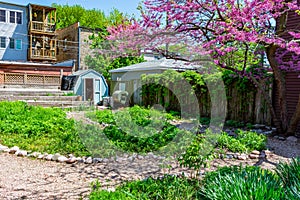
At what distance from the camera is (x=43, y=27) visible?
21.0 m

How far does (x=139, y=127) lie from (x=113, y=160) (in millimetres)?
2158

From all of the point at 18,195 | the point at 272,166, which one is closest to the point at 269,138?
the point at 272,166

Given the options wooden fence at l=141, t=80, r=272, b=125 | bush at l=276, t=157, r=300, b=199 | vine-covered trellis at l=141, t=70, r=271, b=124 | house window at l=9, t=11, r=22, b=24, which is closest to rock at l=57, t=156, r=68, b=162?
bush at l=276, t=157, r=300, b=199

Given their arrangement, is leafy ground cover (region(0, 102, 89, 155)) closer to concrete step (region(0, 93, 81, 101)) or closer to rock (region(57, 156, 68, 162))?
rock (region(57, 156, 68, 162))

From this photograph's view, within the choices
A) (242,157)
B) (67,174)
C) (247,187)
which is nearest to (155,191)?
(247,187)

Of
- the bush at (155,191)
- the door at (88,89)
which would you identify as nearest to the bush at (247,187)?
the bush at (155,191)

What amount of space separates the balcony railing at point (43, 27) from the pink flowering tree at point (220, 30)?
640 inches

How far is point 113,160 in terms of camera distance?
170 inches

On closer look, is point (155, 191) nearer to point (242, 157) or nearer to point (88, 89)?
point (242, 157)

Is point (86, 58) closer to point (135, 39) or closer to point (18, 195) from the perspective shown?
point (135, 39)

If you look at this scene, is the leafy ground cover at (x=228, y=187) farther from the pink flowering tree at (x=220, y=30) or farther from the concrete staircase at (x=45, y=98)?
the concrete staircase at (x=45, y=98)

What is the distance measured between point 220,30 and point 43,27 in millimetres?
18889

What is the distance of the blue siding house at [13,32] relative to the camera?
20.0 m

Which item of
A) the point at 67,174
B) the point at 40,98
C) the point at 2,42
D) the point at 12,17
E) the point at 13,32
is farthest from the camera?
the point at 13,32
